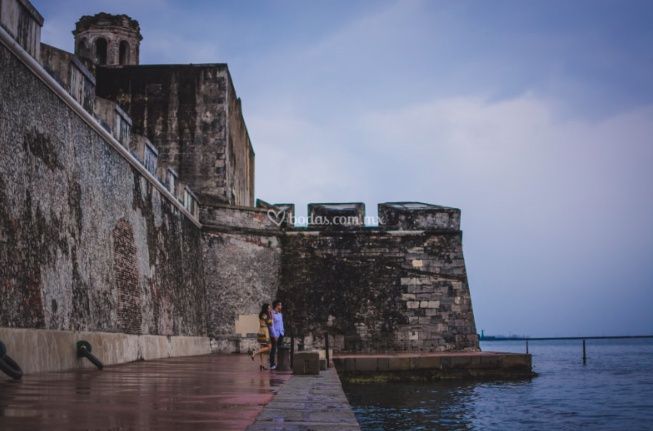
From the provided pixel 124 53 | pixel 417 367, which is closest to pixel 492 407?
pixel 417 367

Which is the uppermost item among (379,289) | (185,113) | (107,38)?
(107,38)

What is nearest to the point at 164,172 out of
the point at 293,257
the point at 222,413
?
the point at 293,257

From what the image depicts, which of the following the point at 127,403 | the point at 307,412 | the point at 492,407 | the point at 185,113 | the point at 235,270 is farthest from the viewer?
the point at 185,113

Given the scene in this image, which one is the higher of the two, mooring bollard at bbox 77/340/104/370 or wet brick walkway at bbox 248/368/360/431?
mooring bollard at bbox 77/340/104/370

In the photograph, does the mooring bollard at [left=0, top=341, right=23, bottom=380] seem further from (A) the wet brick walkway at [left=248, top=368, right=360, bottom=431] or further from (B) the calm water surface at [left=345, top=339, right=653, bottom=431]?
(B) the calm water surface at [left=345, top=339, right=653, bottom=431]

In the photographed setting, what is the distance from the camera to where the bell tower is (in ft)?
79.0

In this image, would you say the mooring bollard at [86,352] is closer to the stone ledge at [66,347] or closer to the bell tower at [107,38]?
the stone ledge at [66,347]

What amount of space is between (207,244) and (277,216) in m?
2.21

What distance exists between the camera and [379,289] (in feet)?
61.3

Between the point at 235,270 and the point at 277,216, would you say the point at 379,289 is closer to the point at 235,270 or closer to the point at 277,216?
the point at 277,216

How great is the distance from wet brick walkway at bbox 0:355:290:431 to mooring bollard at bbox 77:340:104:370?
3.92ft

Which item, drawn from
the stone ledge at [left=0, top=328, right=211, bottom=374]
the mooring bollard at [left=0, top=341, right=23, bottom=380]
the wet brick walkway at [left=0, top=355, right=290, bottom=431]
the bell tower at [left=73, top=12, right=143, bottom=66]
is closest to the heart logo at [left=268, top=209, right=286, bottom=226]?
the stone ledge at [left=0, top=328, right=211, bottom=374]

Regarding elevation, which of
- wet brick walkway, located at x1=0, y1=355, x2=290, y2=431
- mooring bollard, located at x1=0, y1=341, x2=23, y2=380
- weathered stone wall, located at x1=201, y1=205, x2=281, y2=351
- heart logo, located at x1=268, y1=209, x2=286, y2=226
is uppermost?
heart logo, located at x1=268, y1=209, x2=286, y2=226

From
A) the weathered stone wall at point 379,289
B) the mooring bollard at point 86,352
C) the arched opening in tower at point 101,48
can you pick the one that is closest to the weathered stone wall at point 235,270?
the weathered stone wall at point 379,289
